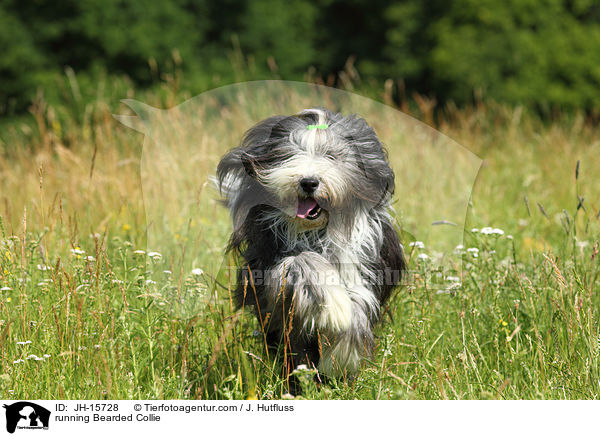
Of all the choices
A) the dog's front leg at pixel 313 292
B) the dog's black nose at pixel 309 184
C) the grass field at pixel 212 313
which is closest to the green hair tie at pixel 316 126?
the dog's black nose at pixel 309 184

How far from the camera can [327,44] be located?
50.1ft

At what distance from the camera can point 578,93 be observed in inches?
558

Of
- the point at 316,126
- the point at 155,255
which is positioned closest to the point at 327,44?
the point at 155,255

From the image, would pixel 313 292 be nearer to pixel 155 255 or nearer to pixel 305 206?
pixel 305 206

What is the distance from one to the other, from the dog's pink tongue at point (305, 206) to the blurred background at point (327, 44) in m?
9.40

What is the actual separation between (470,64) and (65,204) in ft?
34.6

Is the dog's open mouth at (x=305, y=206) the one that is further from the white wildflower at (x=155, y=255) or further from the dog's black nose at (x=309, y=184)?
the white wildflower at (x=155, y=255)

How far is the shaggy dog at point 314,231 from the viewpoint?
8.43ft

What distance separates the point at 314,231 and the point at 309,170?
1.04ft

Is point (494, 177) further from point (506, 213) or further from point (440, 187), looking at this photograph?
point (440, 187)

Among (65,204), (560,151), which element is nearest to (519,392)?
(65,204)

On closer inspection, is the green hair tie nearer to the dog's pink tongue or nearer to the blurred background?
the dog's pink tongue
